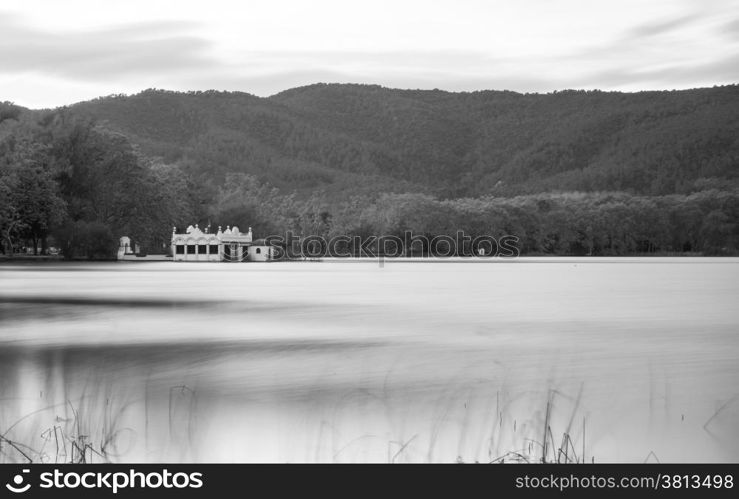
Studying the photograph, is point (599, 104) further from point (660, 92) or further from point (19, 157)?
point (19, 157)

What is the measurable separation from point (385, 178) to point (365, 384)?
168 m

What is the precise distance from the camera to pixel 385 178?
18225cm

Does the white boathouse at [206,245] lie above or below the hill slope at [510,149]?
below

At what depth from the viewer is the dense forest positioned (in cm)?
8369

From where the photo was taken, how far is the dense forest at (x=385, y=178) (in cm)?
8369

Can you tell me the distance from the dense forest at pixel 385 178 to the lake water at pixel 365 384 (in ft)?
165

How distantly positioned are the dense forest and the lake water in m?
50.3
